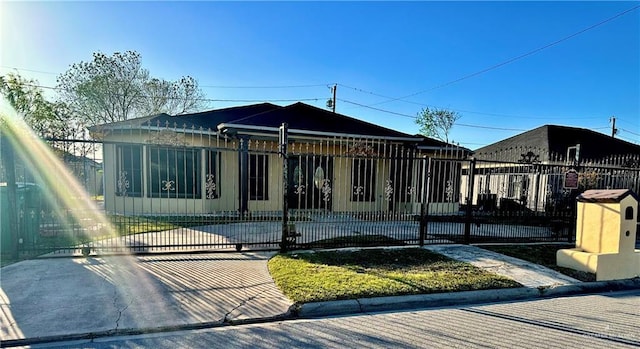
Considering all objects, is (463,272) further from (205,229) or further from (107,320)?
(205,229)

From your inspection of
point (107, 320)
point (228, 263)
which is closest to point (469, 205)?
point (228, 263)

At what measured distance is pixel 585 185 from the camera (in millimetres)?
9227

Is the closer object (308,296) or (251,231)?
(308,296)

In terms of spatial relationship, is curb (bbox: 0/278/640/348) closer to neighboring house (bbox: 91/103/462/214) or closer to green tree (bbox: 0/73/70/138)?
neighboring house (bbox: 91/103/462/214)

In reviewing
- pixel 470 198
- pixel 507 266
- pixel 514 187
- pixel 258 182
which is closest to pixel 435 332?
pixel 507 266

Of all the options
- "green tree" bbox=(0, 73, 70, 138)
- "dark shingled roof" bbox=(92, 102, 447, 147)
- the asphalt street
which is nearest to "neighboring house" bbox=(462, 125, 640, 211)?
"dark shingled roof" bbox=(92, 102, 447, 147)

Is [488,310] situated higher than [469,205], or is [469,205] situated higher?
[469,205]

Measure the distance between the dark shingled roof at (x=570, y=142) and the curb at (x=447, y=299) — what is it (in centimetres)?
1265

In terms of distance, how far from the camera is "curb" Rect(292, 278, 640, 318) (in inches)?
158

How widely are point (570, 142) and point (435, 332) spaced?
→ 19.9m

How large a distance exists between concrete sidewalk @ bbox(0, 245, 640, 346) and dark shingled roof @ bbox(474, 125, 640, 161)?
14416 mm

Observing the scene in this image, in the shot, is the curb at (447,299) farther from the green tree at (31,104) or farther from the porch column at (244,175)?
the green tree at (31,104)

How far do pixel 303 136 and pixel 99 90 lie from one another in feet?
55.0

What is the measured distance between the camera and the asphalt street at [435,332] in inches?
125
